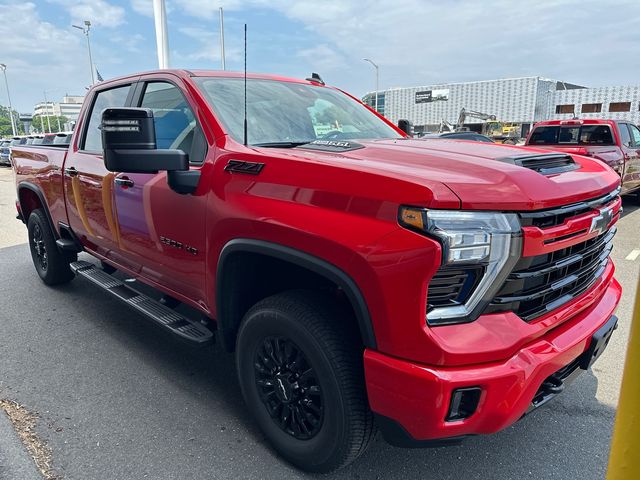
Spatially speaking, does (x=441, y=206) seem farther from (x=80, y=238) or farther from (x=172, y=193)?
(x=80, y=238)

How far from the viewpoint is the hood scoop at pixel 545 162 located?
2084 mm

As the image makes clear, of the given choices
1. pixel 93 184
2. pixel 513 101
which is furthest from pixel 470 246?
pixel 513 101

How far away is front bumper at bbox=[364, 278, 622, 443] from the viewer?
1.69 metres

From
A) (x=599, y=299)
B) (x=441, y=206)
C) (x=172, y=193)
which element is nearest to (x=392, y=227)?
(x=441, y=206)

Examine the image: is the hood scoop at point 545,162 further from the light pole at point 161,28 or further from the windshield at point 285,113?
the light pole at point 161,28

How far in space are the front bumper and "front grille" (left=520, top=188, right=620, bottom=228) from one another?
466 mm

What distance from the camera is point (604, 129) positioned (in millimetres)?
9422

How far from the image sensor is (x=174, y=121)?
118 inches

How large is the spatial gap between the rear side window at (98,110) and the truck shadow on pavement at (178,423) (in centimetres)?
158

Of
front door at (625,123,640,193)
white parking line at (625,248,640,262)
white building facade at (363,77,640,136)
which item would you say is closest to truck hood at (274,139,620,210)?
white parking line at (625,248,640,262)

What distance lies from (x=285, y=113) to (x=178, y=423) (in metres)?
1.96

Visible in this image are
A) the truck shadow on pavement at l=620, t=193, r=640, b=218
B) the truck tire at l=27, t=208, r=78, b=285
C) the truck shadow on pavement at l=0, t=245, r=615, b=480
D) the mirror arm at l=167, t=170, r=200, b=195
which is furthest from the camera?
the truck shadow on pavement at l=620, t=193, r=640, b=218

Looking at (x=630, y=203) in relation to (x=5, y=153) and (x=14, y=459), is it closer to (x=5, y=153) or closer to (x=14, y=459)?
(x=14, y=459)

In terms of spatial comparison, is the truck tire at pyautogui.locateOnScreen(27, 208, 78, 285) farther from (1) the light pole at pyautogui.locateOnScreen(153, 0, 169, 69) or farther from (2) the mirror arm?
(1) the light pole at pyautogui.locateOnScreen(153, 0, 169, 69)
